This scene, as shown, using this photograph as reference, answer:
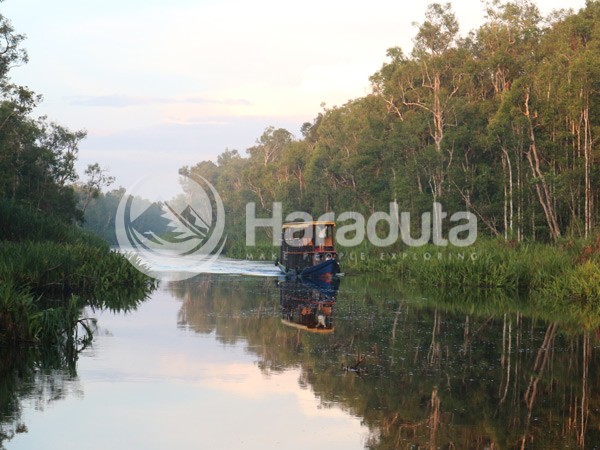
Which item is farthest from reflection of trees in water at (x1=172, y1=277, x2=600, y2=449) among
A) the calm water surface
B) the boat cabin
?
the boat cabin

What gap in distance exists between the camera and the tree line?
3712cm

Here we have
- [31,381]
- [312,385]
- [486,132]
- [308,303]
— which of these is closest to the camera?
[31,381]

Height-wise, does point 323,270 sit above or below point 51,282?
above

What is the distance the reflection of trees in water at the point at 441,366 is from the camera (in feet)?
34.2

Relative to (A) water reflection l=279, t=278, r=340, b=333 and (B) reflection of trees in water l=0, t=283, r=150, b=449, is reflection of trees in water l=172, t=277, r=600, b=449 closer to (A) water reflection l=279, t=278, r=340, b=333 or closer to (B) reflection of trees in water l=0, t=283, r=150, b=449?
(A) water reflection l=279, t=278, r=340, b=333

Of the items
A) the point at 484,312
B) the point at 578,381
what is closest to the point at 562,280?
the point at 484,312

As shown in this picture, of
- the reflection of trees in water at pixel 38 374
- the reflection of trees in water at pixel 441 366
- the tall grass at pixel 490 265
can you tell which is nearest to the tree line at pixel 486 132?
the tall grass at pixel 490 265

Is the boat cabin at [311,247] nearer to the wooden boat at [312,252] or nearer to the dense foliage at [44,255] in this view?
the wooden boat at [312,252]

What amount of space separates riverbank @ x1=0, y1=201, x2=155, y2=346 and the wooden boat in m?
7.79

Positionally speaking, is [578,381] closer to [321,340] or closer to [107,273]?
[321,340]

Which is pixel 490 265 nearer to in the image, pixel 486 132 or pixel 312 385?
pixel 486 132

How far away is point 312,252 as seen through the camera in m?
38.8

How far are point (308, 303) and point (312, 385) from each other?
45.3 ft

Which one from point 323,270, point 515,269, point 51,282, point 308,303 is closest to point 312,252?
point 323,270
